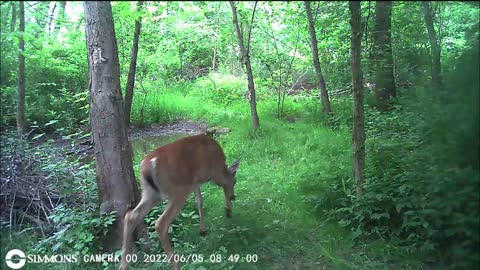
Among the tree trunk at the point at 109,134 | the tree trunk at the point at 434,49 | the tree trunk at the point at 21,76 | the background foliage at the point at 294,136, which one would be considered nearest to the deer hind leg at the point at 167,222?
the background foliage at the point at 294,136

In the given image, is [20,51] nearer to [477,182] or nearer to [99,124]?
[99,124]

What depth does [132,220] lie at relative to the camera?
12.0 feet

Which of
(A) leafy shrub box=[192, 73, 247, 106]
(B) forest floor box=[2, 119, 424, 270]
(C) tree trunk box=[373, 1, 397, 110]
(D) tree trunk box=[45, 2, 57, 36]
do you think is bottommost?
(B) forest floor box=[2, 119, 424, 270]

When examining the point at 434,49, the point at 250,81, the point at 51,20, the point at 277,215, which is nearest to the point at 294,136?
the point at 250,81

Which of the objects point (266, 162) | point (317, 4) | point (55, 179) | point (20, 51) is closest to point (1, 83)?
point (20, 51)

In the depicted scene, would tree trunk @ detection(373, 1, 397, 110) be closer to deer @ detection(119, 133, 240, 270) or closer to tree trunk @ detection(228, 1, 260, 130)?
deer @ detection(119, 133, 240, 270)

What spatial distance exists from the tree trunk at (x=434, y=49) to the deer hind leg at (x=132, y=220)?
2287 millimetres

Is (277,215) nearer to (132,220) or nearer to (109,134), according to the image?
(132,220)

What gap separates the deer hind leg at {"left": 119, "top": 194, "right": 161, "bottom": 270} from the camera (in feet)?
11.8

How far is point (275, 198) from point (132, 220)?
74.9 inches

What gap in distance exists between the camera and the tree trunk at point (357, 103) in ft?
12.1

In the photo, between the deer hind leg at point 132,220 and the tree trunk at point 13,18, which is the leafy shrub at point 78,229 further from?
the tree trunk at point 13,18

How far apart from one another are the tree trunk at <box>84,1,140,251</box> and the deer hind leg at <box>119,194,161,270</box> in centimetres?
31

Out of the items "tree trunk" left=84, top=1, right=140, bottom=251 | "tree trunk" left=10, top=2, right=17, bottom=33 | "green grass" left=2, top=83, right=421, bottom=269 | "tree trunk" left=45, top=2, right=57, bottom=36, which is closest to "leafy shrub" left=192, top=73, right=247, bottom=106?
"green grass" left=2, top=83, right=421, bottom=269
